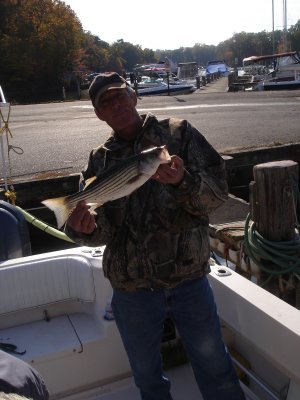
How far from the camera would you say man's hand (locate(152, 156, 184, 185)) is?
237 cm

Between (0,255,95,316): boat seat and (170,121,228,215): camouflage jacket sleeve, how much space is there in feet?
5.65

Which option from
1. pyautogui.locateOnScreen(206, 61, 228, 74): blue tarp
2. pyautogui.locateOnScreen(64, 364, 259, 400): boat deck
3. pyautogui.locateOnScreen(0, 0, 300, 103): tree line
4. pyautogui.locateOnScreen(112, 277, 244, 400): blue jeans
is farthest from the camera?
pyautogui.locateOnScreen(206, 61, 228, 74): blue tarp

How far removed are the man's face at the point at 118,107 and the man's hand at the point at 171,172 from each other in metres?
0.47

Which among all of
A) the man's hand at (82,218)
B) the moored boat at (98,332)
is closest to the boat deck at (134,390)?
the moored boat at (98,332)

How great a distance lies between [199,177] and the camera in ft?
8.42

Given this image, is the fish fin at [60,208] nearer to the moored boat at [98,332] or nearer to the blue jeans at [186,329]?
the blue jeans at [186,329]

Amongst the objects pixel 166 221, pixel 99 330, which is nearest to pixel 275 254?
pixel 99 330

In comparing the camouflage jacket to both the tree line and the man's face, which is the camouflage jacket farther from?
the tree line

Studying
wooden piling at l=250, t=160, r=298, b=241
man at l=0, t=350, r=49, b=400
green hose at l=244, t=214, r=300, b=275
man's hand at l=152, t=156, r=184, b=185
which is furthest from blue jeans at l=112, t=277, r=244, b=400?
wooden piling at l=250, t=160, r=298, b=241

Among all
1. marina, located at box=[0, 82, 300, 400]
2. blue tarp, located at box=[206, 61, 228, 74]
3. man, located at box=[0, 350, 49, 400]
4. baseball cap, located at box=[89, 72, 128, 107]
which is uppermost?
blue tarp, located at box=[206, 61, 228, 74]

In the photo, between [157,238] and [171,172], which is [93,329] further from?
[171,172]

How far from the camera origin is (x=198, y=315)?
2.78 meters

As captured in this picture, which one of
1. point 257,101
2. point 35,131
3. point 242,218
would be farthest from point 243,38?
point 242,218

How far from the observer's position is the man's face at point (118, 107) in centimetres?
267
